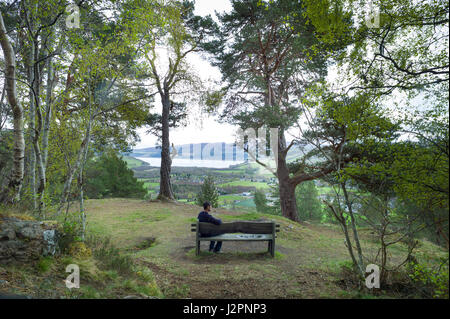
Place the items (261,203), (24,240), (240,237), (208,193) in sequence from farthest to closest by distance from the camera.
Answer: (261,203)
(208,193)
(240,237)
(24,240)

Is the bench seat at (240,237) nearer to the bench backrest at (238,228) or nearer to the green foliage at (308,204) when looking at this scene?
the bench backrest at (238,228)

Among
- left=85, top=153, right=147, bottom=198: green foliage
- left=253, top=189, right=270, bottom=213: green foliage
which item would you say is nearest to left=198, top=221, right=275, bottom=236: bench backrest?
left=85, top=153, right=147, bottom=198: green foliage

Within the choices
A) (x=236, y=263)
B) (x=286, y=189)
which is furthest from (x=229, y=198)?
(x=236, y=263)

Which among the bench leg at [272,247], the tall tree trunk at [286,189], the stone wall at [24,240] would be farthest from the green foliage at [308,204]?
the stone wall at [24,240]

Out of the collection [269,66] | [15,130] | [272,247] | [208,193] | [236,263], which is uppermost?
[269,66]

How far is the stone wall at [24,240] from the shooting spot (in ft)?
9.30

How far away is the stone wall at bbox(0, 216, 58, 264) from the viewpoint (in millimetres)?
2836

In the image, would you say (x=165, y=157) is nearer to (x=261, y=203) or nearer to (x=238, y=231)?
(x=238, y=231)

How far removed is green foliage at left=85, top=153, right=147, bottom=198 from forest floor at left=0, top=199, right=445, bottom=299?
13.2 m

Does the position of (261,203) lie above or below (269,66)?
below

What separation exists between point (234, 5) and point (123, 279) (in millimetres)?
11391

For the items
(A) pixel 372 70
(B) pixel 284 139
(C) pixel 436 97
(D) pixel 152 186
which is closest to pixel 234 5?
(B) pixel 284 139

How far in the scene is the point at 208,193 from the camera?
2411 centimetres

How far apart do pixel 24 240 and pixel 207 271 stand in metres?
2.69
